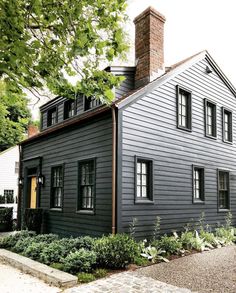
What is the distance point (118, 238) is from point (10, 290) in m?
2.78

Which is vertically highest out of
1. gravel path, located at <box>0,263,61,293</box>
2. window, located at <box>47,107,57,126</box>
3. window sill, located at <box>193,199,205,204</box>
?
window, located at <box>47,107,57,126</box>

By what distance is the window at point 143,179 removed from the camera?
9.53m

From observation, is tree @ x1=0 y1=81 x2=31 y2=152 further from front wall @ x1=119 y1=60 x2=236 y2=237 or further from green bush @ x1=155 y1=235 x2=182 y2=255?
green bush @ x1=155 y1=235 x2=182 y2=255

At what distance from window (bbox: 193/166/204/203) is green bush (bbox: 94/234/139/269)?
506 cm

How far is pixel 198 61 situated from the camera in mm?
12562

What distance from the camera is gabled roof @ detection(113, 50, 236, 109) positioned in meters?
9.24

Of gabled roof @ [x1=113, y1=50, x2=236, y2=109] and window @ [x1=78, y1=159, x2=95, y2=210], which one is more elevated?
gabled roof @ [x1=113, y1=50, x2=236, y2=109]

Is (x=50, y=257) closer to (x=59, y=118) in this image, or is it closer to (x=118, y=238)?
(x=118, y=238)

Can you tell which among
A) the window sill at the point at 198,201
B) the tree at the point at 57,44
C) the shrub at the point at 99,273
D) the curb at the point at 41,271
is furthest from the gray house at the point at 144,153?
the tree at the point at 57,44

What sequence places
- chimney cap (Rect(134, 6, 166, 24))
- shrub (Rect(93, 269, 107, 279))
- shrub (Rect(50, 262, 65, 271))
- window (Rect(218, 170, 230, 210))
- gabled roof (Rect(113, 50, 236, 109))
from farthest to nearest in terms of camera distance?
1. window (Rect(218, 170, 230, 210))
2. chimney cap (Rect(134, 6, 166, 24))
3. gabled roof (Rect(113, 50, 236, 109))
4. shrub (Rect(50, 262, 65, 271))
5. shrub (Rect(93, 269, 107, 279))

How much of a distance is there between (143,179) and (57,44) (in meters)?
5.58

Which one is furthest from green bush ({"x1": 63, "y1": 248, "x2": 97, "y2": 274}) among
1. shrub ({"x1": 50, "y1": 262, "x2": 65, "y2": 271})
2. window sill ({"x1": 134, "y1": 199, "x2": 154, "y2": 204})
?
window sill ({"x1": 134, "y1": 199, "x2": 154, "y2": 204})

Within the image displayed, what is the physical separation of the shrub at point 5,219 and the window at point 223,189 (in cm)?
933

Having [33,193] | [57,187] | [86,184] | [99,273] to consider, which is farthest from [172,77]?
[33,193]
